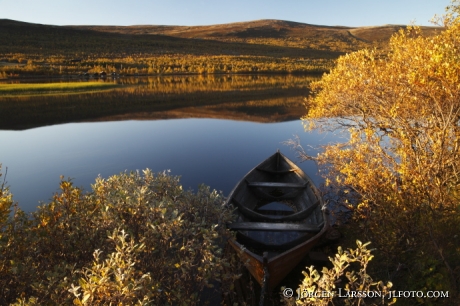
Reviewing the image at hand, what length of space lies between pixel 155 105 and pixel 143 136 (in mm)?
11183

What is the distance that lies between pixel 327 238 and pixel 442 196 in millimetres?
Answer: 3294

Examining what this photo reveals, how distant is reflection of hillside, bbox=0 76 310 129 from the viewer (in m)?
26.3

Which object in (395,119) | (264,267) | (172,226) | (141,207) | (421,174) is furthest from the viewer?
(395,119)

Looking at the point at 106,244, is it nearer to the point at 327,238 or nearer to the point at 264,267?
the point at 264,267

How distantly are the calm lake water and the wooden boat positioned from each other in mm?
1480

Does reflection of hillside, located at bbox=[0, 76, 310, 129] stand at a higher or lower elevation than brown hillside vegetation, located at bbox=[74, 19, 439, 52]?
lower

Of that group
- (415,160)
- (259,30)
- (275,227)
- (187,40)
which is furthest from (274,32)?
(275,227)

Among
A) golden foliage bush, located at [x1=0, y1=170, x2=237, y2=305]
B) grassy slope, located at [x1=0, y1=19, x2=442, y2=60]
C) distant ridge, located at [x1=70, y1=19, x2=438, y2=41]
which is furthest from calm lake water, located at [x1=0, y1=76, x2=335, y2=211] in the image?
distant ridge, located at [x1=70, y1=19, x2=438, y2=41]

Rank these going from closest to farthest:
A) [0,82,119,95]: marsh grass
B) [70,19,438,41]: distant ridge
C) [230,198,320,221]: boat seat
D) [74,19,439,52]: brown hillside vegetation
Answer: [230,198,320,221]: boat seat → [0,82,119,95]: marsh grass → [74,19,439,52]: brown hillside vegetation → [70,19,438,41]: distant ridge

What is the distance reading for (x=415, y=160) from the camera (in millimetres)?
7879

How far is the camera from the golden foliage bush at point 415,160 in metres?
6.65

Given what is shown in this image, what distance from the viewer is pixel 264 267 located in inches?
253

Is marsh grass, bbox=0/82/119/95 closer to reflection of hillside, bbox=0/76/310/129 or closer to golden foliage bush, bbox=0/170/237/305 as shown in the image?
reflection of hillside, bbox=0/76/310/129

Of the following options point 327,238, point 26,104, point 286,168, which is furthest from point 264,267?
point 26,104
